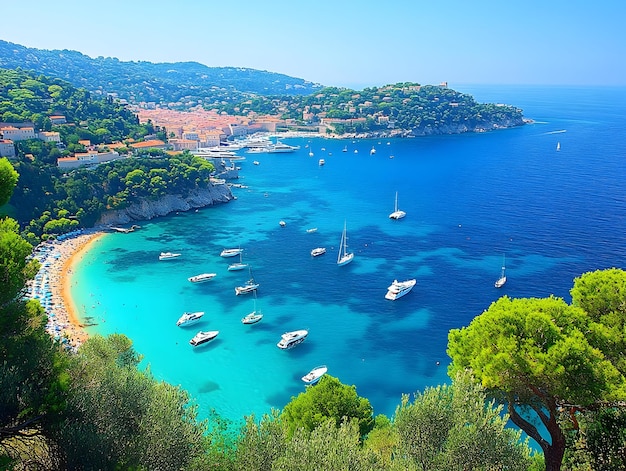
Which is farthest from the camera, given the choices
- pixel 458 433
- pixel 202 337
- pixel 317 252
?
pixel 317 252

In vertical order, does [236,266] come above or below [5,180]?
below

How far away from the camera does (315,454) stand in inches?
405

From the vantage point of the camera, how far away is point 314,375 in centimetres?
2608

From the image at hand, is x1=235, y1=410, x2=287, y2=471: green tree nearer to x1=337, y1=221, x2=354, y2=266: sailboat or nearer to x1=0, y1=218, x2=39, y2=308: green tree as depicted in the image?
x1=0, y1=218, x2=39, y2=308: green tree

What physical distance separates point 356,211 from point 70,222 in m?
32.4

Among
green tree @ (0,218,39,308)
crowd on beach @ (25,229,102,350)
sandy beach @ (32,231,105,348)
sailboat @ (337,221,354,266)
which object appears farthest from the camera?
sailboat @ (337,221,354,266)

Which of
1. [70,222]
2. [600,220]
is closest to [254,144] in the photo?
[70,222]

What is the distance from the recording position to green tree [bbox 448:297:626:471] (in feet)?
38.7

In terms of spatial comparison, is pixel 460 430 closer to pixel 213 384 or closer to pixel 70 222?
pixel 213 384

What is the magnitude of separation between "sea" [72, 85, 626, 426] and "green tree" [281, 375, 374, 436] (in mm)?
4690

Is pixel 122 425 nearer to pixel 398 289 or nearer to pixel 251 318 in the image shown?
pixel 251 318

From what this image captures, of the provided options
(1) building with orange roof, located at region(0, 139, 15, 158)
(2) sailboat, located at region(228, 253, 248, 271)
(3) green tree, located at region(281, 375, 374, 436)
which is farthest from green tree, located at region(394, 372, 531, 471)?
(1) building with orange roof, located at region(0, 139, 15, 158)

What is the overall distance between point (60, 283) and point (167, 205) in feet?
72.0

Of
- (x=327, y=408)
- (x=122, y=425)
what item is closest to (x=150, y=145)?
(x=327, y=408)
